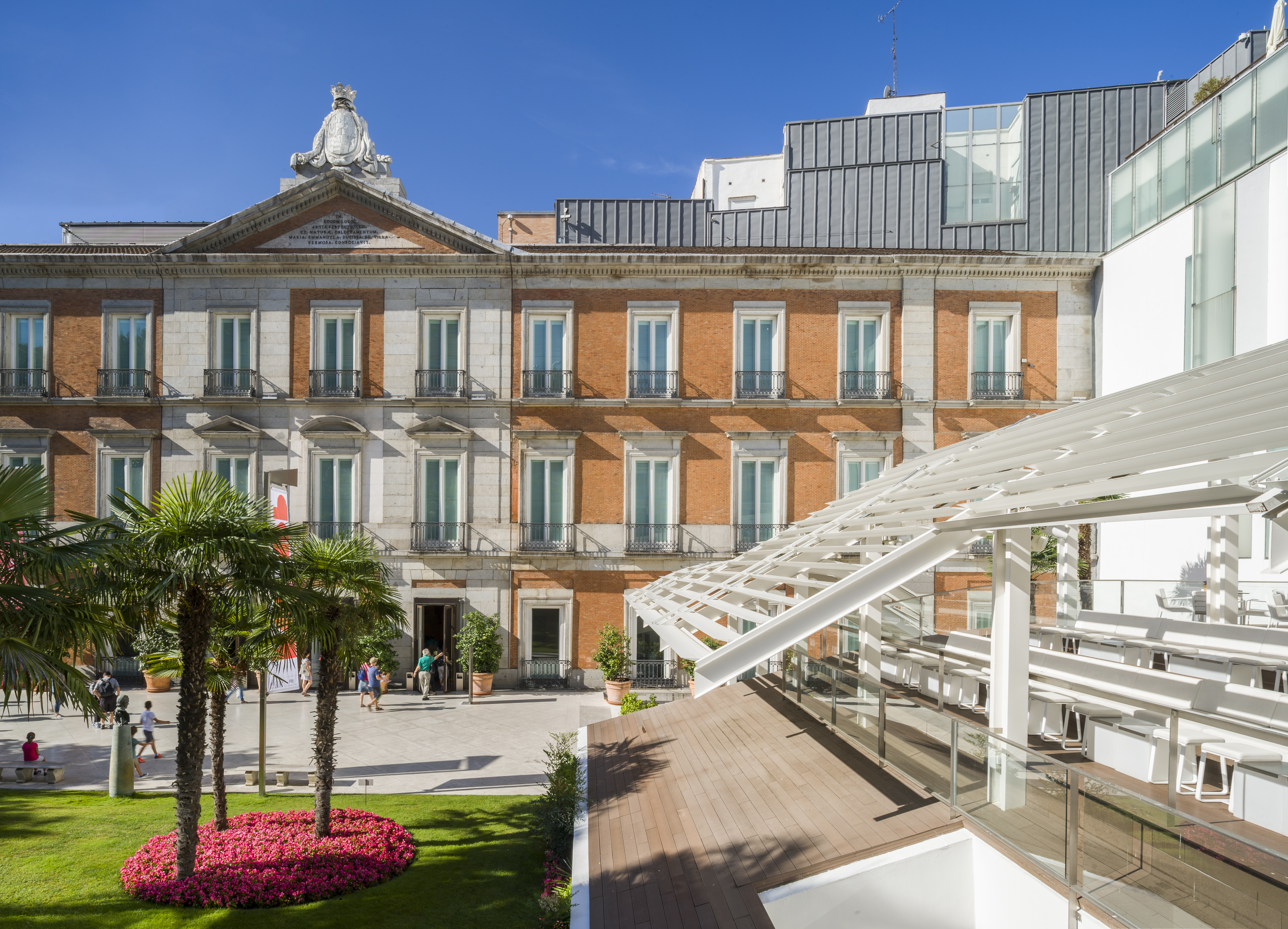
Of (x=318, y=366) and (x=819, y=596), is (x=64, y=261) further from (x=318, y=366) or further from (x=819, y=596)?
(x=819, y=596)

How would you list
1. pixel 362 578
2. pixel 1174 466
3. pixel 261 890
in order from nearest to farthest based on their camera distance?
pixel 1174 466
pixel 261 890
pixel 362 578

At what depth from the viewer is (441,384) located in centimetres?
2255

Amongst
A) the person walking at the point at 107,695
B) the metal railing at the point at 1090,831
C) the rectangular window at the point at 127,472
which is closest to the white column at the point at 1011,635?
the metal railing at the point at 1090,831

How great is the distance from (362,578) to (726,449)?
13706 millimetres

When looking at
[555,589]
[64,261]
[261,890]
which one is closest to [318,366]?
[64,261]

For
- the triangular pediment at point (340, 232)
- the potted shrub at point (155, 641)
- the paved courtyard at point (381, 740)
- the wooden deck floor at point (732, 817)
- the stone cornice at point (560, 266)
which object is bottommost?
the paved courtyard at point (381, 740)

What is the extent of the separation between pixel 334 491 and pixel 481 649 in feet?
21.5

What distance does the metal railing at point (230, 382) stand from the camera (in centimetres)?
2248

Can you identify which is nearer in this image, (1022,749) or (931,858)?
(1022,749)

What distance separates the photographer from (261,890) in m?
8.93

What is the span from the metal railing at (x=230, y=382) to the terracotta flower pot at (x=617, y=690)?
1348 cm

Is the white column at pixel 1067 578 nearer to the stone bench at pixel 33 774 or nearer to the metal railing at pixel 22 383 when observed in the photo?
the stone bench at pixel 33 774

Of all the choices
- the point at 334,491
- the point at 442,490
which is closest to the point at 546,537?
the point at 442,490

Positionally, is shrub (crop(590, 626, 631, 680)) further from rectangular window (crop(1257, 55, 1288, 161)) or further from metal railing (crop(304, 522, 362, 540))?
rectangular window (crop(1257, 55, 1288, 161))
